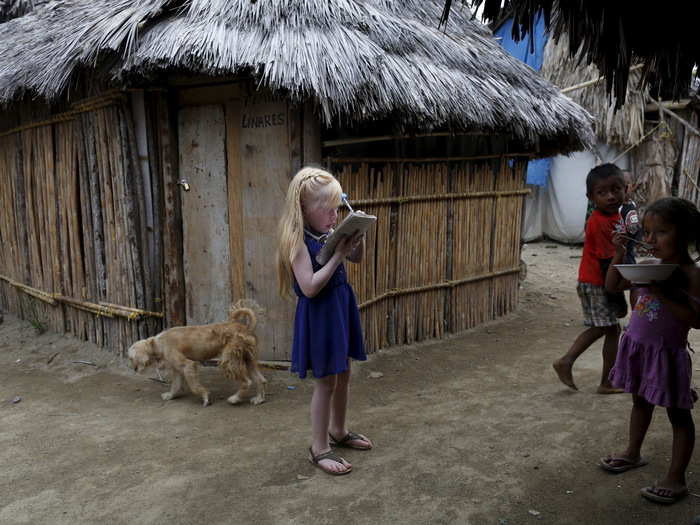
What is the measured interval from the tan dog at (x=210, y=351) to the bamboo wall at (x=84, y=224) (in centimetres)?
87

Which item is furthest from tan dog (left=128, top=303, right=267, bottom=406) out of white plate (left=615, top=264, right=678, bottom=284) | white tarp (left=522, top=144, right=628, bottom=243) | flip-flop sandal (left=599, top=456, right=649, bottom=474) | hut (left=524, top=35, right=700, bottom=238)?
hut (left=524, top=35, right=700, bottom=238)

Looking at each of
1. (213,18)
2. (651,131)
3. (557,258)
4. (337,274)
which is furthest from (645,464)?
(651,131)

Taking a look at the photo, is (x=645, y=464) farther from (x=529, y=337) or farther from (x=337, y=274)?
(x=529, y=337)

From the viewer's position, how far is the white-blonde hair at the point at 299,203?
295 cm

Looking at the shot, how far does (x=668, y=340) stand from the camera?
2654mm

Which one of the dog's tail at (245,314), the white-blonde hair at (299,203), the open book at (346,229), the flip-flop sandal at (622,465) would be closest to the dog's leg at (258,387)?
the dog's tail at (245,314)

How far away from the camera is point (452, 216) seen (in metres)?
5.89

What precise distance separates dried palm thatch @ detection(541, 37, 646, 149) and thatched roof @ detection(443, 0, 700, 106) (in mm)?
7931

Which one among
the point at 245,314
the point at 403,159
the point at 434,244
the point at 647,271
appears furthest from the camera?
the point at 434,244

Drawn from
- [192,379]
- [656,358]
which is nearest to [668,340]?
[656,358]

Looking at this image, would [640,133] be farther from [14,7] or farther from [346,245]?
[14,7]

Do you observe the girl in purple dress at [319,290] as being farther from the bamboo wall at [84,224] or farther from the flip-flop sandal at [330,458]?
the bamboo wall at [84,224]

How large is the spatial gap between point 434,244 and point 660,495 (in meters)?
3.38

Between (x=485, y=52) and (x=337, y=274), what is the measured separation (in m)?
3.84
